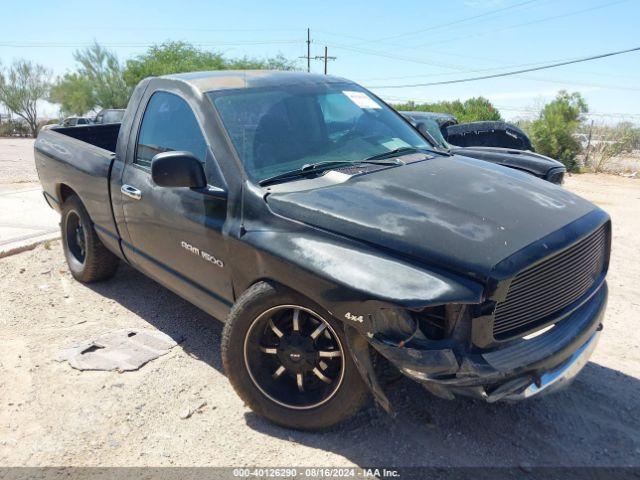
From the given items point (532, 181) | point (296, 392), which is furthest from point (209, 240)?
point (532, 181)

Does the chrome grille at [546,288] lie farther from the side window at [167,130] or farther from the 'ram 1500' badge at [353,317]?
the side window at [167,130]

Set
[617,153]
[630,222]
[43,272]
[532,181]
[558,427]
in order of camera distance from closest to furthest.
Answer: [558,427], [532,181], [43,272], [630,222], [617,153]

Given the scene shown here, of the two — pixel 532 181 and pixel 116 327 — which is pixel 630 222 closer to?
pixel 532 181

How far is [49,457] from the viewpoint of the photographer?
2.63 metres

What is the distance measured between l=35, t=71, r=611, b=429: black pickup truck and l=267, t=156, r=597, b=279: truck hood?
0.04ft

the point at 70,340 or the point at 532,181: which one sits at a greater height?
the point at 532,181

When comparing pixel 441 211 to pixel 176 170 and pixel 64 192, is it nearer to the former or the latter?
pixel 176 170

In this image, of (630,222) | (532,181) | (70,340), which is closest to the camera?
(532,181)

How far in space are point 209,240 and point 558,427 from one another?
7.18 feet

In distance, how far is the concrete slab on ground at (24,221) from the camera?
5.87 meters

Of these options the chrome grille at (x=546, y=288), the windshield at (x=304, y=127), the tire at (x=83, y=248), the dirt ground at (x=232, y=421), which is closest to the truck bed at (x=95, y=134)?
the tire at (x=83, y=248)

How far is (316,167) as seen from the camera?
2.95m

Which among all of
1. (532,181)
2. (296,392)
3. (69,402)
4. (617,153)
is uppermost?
(532,181)

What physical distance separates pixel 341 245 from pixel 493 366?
0.82 meters
